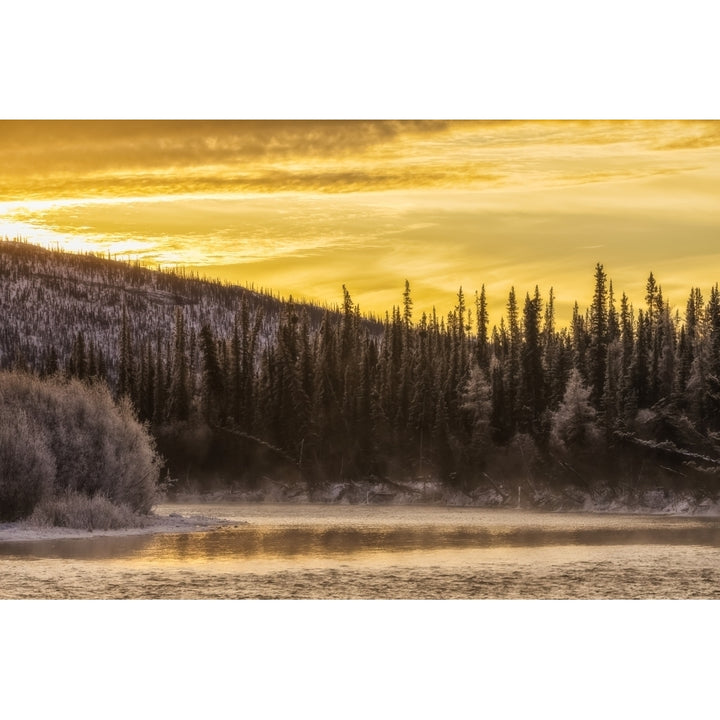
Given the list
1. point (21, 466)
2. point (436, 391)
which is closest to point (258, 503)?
point (21, 466)

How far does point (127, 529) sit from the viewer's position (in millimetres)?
19047

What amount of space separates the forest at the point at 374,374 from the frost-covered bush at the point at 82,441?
273 millimetres

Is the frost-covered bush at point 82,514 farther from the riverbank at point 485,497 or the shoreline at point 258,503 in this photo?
the riverbank at point 485,497

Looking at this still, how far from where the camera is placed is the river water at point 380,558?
13289mm

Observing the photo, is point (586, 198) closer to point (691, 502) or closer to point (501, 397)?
point (691, 502)

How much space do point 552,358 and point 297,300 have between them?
19.0ft

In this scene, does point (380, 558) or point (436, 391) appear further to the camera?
point (436, 391)

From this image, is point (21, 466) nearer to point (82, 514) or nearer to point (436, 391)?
point (82, 514)

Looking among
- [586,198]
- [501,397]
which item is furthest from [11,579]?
[501,397]

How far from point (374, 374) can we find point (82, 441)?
469 centimetres

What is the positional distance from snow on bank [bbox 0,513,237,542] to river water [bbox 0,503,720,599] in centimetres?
17

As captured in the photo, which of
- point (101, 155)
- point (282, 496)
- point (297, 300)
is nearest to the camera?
point (101, 155)

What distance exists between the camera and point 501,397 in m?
22.3
